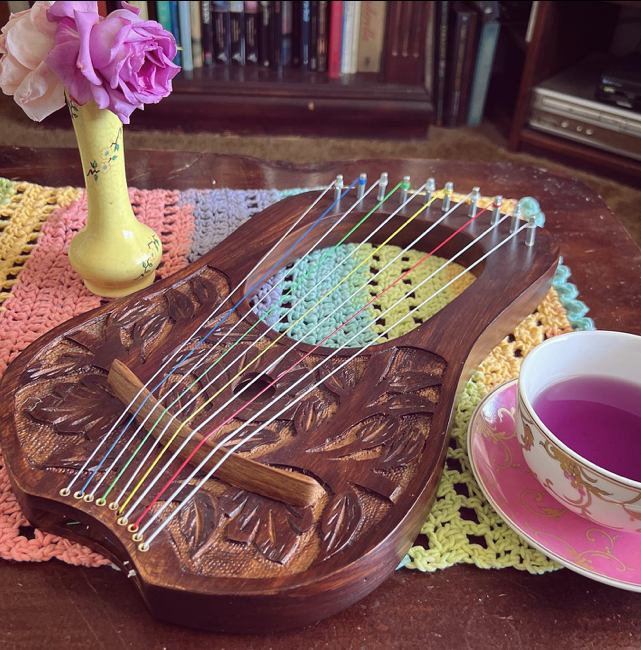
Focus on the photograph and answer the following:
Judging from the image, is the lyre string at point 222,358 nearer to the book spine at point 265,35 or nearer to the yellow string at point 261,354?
the yellow string at point 261,354

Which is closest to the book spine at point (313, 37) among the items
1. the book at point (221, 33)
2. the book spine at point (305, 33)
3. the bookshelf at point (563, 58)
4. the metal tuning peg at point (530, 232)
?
the book spine at point (305, 33)

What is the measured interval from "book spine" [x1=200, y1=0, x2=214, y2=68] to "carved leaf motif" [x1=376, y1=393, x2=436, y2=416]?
1.70m

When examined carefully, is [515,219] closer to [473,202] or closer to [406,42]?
[473,202]

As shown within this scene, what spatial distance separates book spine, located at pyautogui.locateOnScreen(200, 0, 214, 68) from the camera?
199 cm

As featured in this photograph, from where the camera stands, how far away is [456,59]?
215 centimetres

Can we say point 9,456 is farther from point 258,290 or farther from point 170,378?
point 258,290

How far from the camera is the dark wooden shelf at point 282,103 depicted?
2.04m

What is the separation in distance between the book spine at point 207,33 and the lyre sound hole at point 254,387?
165 centimetres

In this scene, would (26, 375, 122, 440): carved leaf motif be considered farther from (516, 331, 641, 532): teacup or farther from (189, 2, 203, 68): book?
(189, 2, 203, 68): book

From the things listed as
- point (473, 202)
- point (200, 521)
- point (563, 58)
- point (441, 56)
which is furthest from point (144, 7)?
point (200, 521)

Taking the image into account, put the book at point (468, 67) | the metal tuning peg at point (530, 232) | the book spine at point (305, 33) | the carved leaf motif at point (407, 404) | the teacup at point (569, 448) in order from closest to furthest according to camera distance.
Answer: the teacup at point (569, 448)
the carved leaf motif at point (407, 404)
the metal tuning peg at point (530, 232)
the book spine at point (305, 33)
the book at point (468, 67)

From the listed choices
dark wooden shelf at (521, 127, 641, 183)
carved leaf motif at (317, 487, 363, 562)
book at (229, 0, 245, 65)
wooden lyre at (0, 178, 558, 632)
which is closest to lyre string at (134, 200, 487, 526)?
wooden lyre at (0, 178, 558, 632)

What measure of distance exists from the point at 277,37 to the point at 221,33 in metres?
0.17

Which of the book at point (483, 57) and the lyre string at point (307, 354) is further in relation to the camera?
the book at point (483, 57)
